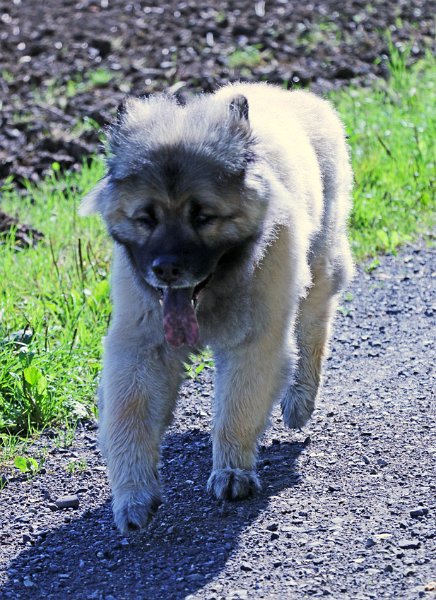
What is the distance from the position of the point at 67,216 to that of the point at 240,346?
3.49m

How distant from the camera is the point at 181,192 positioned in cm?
470

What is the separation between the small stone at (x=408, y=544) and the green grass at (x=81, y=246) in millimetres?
2084

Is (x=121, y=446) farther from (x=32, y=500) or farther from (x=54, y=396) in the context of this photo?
(x=54, y=396)

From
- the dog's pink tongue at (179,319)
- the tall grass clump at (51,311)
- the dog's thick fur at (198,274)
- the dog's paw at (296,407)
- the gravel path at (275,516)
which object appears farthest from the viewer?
the tall grass clump at (51,311)

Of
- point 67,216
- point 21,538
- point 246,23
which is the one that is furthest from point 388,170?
point 21,538

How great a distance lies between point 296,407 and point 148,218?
149 centimetres

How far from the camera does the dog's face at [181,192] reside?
471 cm

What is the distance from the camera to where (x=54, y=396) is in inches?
239

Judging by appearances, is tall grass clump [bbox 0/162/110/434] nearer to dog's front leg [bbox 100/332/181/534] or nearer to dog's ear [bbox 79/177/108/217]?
dog's front leg [bbox 100/332/181/534]

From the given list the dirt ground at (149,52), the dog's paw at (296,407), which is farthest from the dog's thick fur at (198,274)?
the dirt ground at (149,52)

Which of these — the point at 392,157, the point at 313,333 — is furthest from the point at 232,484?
the point at 392,157

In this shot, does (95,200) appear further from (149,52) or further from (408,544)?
(149,52)

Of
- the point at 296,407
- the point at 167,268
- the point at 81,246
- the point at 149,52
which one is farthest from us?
the point at 149,52

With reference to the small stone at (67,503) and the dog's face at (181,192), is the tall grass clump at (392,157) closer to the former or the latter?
the dog's face at (181,192)
